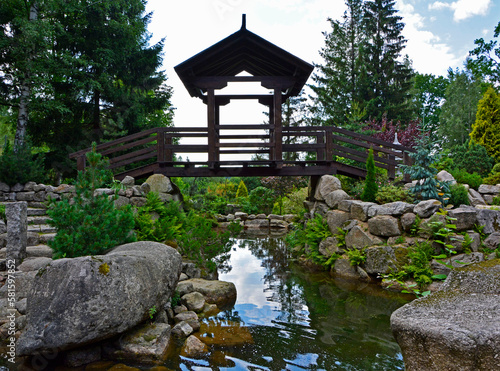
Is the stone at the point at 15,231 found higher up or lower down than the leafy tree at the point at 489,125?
lower down

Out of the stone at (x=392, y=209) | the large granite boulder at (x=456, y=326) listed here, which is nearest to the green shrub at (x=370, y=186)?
the stone at (x=392, y=209)

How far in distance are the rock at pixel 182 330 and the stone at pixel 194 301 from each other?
84cm

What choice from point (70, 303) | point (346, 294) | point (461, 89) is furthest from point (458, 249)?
point (461, 89)

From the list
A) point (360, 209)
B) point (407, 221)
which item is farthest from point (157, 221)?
point (407, 221)

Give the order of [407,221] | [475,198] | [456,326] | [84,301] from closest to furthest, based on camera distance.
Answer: [456,326], [84,301], [407,221], [475,198]

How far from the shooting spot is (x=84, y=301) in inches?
157

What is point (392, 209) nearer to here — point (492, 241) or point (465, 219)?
point (465, 219)

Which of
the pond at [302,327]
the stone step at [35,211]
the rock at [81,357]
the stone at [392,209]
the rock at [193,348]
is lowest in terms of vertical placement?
the pond at [302,327]

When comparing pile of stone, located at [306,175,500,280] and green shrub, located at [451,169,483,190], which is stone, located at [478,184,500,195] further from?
pile of stone, located at [306,175,500,280]

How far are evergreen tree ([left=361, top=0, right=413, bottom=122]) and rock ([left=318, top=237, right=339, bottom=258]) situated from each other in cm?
1999

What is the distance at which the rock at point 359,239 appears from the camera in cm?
841

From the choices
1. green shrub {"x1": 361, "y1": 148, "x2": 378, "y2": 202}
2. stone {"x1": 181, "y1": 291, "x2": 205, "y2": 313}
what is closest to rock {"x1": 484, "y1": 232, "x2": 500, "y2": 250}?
green shrub {"x1": 361, "y1": 148, "x2": 378, "y2": 202}

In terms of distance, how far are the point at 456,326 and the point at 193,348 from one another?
3454 mm

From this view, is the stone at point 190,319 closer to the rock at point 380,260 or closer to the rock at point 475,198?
the rock at point 380,260
